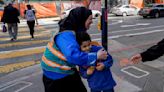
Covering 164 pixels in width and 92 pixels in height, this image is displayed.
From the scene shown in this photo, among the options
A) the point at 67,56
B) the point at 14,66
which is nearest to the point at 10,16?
the point at 14,66

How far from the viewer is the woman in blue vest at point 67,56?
3.12 m

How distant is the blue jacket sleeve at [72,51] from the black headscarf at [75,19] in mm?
77

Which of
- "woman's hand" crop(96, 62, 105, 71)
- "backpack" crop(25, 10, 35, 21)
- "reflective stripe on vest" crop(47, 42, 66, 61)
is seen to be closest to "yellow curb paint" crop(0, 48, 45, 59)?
"backpack" crop(25, 10, 35, 21)

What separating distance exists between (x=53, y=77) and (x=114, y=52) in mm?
7334

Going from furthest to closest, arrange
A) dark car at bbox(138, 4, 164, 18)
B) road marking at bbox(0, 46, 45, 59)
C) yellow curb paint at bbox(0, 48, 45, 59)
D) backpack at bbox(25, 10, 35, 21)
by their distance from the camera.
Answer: dark car at bbox(138, 4, 164, 18) < backpack at bbox(25, 10, 35, 21) < road marking at bbox(0, 46, 45, 59) < yellow curb paint at bbox(0, 48, 45, 59)

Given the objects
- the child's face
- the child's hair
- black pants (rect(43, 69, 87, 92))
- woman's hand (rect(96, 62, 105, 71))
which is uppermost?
the child's hair

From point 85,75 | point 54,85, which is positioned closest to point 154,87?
point 85,75

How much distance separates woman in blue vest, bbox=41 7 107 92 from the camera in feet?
10.2

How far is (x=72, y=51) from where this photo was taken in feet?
10.1

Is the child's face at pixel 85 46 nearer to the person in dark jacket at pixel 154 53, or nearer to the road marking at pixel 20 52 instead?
the person in dark jacket at pixel 154 53

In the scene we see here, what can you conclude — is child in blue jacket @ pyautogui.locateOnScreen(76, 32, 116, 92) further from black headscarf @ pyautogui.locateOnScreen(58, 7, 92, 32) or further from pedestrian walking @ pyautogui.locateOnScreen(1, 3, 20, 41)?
pedestrian walking @ pyautogui.locateOnScreen(1, 3, 20, 41)

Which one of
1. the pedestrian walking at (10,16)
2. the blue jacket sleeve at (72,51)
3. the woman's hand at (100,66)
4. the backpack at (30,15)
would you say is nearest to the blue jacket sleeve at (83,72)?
the woman's hand at (100,66)

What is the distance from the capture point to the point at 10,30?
49.4 feet

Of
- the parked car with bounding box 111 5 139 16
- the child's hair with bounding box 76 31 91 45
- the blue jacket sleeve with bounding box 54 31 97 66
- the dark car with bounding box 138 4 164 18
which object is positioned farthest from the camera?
the parked car with bounding box 111 5 139 16
